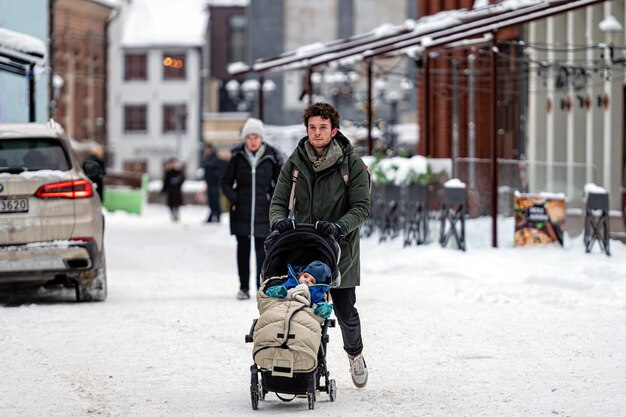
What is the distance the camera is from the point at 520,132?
1131 inches

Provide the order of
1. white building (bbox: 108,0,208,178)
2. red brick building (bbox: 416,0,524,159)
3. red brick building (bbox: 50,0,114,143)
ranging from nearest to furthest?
red brick building (bbox: 416,0,524,159), red brick building (bbox: 50,0,114,143), white building (bbox: 108,0,208,178)

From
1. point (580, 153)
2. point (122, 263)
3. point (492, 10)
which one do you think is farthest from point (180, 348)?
point (580, 153)

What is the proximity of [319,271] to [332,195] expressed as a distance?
1.72 feet

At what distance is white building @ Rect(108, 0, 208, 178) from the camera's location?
82312 millimetres

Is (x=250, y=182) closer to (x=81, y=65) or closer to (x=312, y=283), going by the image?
(x=312, y=283)

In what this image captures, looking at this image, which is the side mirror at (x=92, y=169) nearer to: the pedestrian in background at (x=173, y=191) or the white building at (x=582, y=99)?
the white building at (x=582, y=99)

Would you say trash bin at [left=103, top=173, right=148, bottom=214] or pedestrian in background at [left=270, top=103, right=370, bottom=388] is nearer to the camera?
pedestrian in background at [left=270, top=103, right=370, bottom=388]

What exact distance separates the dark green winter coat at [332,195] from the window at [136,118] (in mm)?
75184

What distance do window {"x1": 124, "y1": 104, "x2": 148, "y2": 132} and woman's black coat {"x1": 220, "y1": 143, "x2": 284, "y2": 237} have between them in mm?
69212

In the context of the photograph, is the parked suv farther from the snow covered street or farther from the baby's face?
the baby's face

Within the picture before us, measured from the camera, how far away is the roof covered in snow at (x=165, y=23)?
3246 inches

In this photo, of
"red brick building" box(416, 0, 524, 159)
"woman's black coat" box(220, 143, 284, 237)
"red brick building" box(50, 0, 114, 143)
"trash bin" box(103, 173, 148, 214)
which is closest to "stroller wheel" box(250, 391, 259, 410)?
"woman's black coat" box(220, 143, 284, 237)

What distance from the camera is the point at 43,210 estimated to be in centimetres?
1320

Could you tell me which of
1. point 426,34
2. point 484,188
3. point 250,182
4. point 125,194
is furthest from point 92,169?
point 125,194
